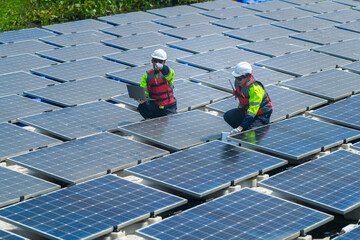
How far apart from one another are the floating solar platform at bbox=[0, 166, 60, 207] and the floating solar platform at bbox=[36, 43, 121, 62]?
10.4 meters

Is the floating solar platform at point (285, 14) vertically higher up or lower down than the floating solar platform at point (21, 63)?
higher up

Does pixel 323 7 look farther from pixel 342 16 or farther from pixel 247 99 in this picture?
pixel 247 99

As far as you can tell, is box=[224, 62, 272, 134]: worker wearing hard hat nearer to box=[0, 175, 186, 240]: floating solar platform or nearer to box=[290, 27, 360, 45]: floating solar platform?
box=[0, 175, 186, 240]: floating solar platform

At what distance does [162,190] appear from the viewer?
1392 centimetres

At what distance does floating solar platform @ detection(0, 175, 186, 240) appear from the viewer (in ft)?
38.0

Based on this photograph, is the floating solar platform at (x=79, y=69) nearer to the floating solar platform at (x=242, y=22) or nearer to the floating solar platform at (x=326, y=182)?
the floating solar platform at (x=242, y=22)

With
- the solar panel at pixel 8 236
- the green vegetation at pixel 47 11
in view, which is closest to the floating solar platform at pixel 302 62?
the green vegetation at pixel 47 11

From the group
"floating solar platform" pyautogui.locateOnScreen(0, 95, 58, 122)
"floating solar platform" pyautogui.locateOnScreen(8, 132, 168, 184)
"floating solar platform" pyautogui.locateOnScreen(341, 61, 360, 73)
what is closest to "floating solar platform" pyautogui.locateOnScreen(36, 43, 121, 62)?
"floating solar platform" pyautogui.locateOnScreen(0, 95, 58, 122)

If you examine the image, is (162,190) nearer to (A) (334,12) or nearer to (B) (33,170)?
(B) (33,170)

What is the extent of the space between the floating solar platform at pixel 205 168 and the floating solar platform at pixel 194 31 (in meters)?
12.8

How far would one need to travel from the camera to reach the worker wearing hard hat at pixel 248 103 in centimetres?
1597

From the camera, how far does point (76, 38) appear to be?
26906 mm

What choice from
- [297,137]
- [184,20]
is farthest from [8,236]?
[184,20]

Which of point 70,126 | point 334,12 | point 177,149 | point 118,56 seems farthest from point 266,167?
point 334,12
